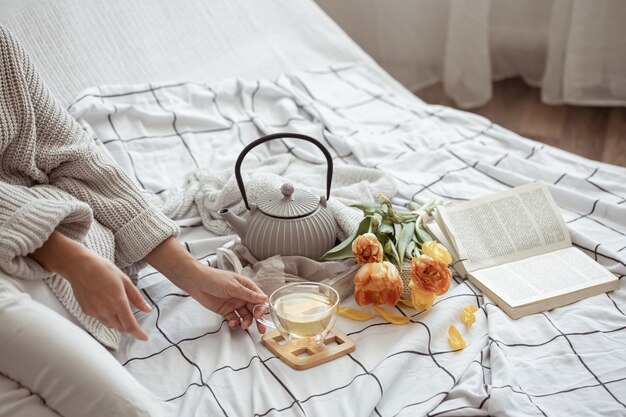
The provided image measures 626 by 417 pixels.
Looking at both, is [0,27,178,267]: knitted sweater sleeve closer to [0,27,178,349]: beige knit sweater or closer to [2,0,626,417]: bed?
[0,27,178,349]: beige knit sweater

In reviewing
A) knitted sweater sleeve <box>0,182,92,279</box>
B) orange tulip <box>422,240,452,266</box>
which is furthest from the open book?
knitted sweater sleeve <box>0,182,92,279</box>

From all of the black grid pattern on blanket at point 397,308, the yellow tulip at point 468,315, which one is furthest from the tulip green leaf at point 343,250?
the yellow tulip at point 468,315

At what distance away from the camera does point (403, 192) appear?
65.9 inches

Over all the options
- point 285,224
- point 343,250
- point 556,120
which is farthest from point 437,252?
point 556,120

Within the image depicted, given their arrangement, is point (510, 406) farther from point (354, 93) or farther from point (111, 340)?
point (354, 93)

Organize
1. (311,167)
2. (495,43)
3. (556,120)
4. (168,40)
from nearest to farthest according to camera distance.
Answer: (311,167), (168,40), (556,120), (495,43)

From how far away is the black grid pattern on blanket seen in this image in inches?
44.2

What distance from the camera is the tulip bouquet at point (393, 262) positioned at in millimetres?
1270

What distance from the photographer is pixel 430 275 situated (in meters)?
1.26

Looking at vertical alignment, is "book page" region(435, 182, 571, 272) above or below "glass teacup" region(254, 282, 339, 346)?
below

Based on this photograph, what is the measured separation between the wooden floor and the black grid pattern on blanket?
672 mm

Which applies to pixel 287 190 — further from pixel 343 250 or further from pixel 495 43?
pixel 495 43

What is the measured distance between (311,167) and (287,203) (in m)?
0.42

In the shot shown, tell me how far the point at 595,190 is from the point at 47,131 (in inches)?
46.3
